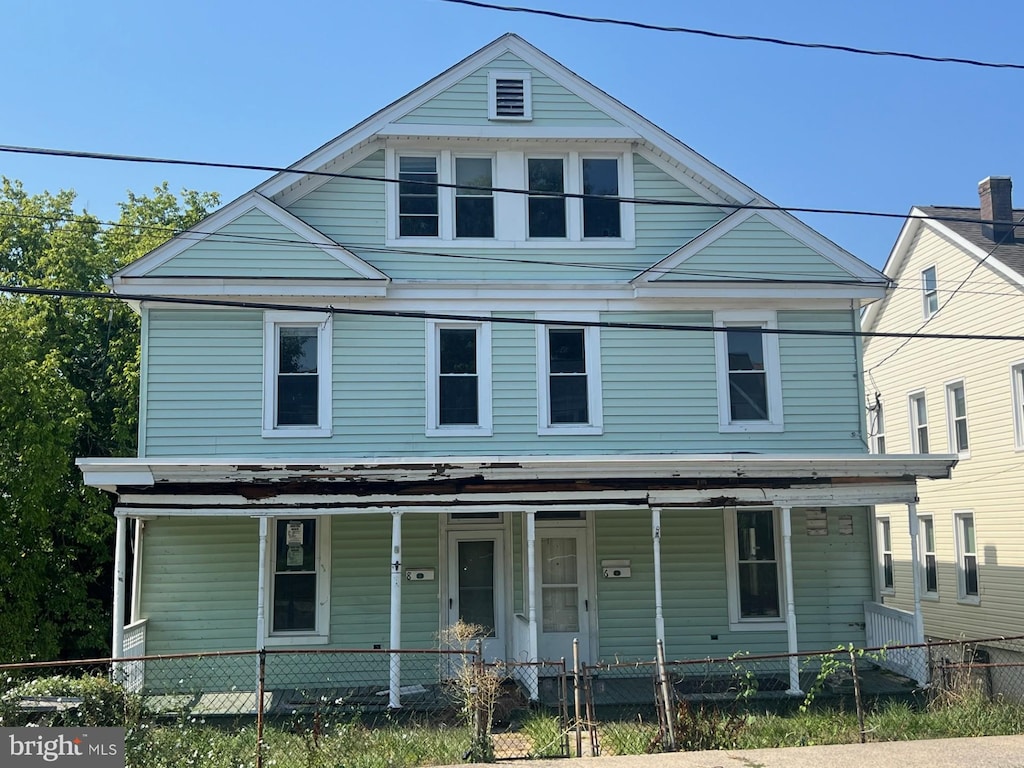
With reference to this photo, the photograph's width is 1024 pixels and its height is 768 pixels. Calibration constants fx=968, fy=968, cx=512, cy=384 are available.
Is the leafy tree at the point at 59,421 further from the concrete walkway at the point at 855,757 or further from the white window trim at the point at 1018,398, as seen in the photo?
the white window trim at the point at 1018,398

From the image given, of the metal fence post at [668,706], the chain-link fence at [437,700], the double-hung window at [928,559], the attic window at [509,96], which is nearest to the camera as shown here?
the chain-link fence at [437,700]

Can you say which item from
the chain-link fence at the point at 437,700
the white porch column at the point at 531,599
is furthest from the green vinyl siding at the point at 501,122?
the chain-link fence at the point at 437,700

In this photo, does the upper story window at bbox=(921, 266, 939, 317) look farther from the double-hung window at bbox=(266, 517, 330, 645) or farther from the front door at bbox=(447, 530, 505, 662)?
the double-hung window at bbox=(266, 517, 330, 645)

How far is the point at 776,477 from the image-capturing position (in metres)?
13.7

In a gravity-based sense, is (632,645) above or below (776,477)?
below

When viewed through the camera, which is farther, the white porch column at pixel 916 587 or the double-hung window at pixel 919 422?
the double-hung window at pixel 919 422

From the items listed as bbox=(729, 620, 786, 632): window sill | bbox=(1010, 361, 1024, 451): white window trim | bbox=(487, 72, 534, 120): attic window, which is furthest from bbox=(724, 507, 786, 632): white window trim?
bbox=(487, 72, 534, 120): attic window

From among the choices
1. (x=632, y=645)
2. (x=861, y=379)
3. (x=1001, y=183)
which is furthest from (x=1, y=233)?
(x=1001, y=183)

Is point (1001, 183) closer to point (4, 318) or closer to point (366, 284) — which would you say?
point (366, 284)

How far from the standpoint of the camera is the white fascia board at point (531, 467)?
12.8m

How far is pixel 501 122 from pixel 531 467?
5.97 meters

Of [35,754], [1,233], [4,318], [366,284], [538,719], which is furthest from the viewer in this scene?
[1,233]

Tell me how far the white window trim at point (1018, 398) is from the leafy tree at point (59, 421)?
1569 cm

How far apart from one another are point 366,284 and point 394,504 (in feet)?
11.9
